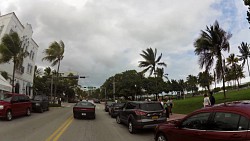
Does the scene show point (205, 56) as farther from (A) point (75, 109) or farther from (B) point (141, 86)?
(B) point (141, 86)

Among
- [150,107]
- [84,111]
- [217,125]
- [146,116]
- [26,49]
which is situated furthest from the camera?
[26,49]

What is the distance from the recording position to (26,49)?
147 ft

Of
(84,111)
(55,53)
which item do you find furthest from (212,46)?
(55,53)

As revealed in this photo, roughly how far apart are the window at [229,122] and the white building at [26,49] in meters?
33.5

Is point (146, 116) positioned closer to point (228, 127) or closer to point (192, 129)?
point (192, 129)

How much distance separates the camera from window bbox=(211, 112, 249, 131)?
5.28 m

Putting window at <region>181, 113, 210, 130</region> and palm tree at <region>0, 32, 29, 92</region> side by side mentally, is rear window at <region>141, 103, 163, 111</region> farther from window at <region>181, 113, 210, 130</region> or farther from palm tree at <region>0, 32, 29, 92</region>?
palm tree at <region>0, 32, 29, 92</region>

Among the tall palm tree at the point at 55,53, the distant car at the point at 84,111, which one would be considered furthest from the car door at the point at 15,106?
the tall palm tree at the point at 55,53

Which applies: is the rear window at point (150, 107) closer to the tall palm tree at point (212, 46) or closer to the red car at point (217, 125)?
the red car at point (217, 125)

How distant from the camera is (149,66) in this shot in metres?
42.8

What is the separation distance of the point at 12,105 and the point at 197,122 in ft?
49.7

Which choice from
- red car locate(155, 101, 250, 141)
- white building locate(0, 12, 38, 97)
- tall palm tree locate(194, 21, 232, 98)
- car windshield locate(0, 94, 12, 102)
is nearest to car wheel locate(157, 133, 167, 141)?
red car locate(155, 101, 250, 141)

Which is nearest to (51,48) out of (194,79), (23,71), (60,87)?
(23,71)

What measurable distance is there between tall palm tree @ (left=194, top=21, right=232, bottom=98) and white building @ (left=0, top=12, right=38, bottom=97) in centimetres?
2453
